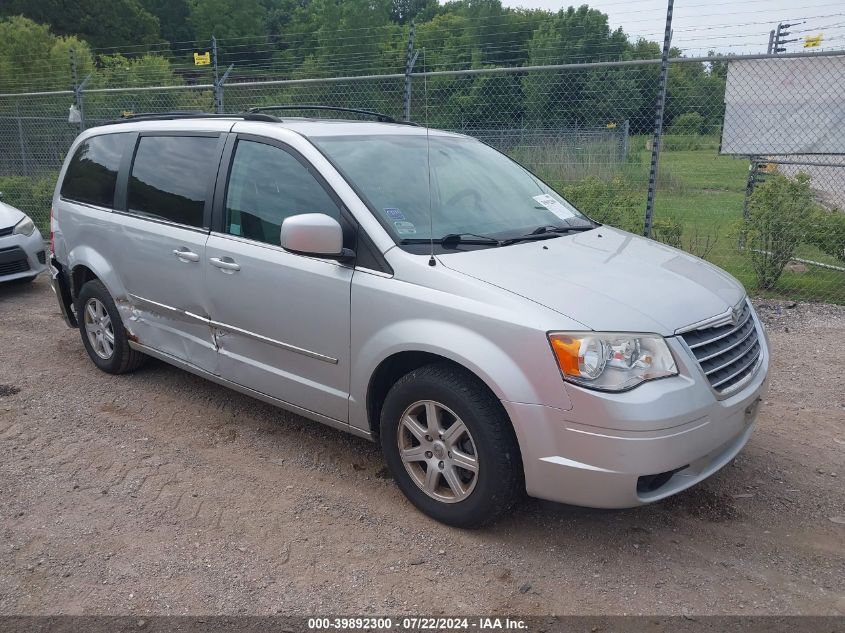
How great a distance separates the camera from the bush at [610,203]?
777 centimetres

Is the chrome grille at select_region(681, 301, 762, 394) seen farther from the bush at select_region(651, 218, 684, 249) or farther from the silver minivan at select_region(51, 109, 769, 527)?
the bush at select_region(651, 218, 684, 249)

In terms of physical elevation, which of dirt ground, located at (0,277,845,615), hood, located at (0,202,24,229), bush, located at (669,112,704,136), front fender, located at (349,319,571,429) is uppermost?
bush, located at (669,112,704,136)

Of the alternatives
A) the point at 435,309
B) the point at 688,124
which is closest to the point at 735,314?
the point at 435,309

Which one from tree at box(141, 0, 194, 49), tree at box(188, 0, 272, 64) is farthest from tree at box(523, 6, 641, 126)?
tree at box(141, 0, 194, 49)

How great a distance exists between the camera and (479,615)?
8.90 ft

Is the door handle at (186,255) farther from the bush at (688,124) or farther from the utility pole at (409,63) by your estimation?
the bush at (688,124)

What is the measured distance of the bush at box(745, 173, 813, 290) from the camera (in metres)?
7.08

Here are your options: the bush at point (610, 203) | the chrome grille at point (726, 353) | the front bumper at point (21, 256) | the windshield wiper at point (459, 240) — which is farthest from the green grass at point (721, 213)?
the front bumper at point (21, 256)

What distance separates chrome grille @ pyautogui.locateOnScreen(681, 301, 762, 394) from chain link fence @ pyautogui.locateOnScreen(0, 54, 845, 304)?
6.13ft

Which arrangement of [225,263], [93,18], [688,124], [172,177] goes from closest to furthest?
1. [225,263]
2. [172,177]
3. [688,124]
4. [93,18]

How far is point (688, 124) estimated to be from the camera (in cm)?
896

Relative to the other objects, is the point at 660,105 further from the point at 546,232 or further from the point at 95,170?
the point at 95,170

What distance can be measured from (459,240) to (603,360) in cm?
99

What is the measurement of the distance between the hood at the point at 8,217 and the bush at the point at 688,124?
25.6 feet
